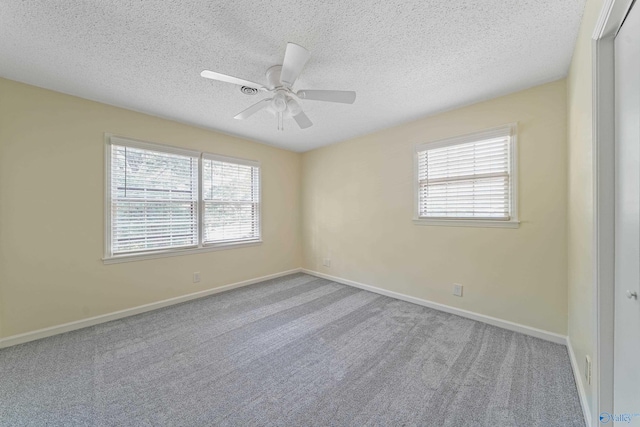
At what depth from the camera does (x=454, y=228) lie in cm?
285

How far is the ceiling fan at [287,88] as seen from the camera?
1575mm

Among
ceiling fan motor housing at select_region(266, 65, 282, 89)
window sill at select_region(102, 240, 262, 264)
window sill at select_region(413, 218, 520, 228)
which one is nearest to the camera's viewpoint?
ceiling fan motor housing at select_region(266, 65, 282, 89)

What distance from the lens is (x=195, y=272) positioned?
341 centimetres

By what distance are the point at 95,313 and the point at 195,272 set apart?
1070 millimetres

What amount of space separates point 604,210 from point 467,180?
5.28 feet

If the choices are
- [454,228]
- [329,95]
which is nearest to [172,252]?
[329,95]

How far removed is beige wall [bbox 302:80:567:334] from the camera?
2.26m

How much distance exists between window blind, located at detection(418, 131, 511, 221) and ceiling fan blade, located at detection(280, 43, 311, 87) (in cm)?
205

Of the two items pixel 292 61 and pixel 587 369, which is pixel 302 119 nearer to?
pixel 292 61

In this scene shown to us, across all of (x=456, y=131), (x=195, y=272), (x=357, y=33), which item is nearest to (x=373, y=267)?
(x=456, y=131)

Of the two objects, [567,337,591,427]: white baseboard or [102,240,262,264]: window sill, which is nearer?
[567,337,591,427]: white baseboard

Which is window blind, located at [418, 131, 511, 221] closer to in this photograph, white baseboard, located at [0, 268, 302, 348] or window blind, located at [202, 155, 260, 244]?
window blind, located at [202, 155, 260, 244]

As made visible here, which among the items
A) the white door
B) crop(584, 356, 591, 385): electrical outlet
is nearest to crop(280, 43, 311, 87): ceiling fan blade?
the white door

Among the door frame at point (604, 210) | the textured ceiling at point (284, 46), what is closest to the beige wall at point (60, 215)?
the textured ceiling at point (284, 46)
